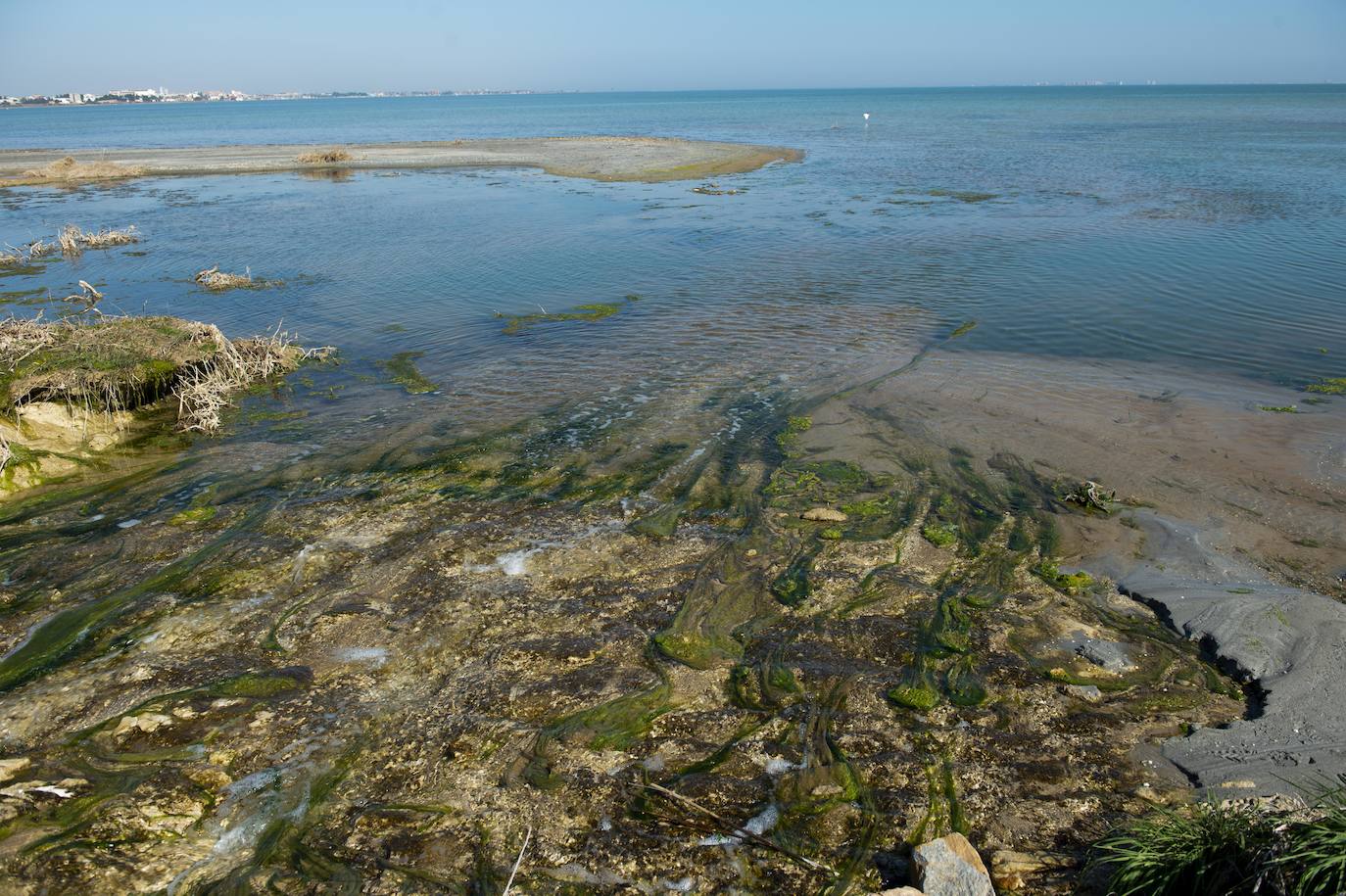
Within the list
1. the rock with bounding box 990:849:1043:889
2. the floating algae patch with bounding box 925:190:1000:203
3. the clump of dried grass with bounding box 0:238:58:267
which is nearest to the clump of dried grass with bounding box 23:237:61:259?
the clump of dried grass with bounding box 0:238:58:267

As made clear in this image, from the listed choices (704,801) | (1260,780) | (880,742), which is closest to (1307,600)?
(1260,780)

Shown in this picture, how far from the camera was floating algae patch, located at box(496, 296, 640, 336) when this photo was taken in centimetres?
1405

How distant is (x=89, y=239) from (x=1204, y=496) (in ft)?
84.7

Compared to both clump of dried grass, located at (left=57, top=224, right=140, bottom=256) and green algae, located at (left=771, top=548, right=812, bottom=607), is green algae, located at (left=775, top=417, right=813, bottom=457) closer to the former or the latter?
green algae, located at (left=771, top=548, right=812, bottom=607)

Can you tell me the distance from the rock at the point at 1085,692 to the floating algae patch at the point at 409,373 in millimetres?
8907

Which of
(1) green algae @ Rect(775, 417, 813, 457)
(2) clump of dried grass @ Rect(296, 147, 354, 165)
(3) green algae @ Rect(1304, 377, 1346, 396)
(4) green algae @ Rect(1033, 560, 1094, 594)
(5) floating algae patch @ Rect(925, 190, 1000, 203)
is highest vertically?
(2) clump of dried grass @ Rect(296, 147, 354, 165)

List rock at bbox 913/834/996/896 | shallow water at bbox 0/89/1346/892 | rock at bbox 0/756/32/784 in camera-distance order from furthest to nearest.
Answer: rock at bbox 0/756/32/784
shallow water at bbox 0/89/1346/892
rock at bbox 913/834/996/896

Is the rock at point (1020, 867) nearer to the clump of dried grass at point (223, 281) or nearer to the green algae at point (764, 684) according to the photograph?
the green algae at point (764, 684)

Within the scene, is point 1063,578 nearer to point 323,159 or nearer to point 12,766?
point 12,766

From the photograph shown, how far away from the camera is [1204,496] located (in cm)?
754

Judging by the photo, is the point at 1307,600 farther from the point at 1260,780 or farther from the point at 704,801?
the point at 704,801

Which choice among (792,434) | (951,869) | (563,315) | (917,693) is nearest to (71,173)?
(563,315)

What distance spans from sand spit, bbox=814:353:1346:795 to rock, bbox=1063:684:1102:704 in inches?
20.2

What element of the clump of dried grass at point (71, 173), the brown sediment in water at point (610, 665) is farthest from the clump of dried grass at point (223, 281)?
the clump of dried grass at point (71, 173)
